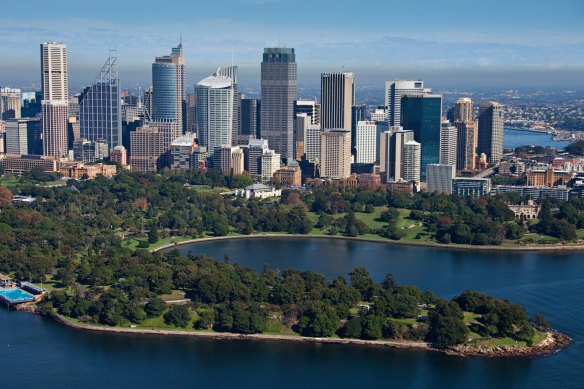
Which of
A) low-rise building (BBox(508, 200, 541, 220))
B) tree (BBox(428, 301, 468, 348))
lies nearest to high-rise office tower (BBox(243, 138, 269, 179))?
low-rise building (BBox(508, 200, 541, 220))

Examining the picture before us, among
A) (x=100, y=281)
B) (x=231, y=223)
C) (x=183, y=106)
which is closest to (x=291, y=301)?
(x=100, y=281)

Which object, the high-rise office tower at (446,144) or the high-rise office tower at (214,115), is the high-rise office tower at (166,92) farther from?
the high-rise office tower at (446,144)

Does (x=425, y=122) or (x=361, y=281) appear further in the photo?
(x=425, y=122)

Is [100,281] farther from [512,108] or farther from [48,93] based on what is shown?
[512,108]

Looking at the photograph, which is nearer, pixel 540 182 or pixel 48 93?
pixel 540 182

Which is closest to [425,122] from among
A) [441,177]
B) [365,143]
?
[365,143]

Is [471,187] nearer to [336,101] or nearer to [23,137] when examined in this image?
[336,101]

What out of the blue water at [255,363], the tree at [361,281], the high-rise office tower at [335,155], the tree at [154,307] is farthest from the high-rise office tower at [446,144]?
the tree at [154,307]
